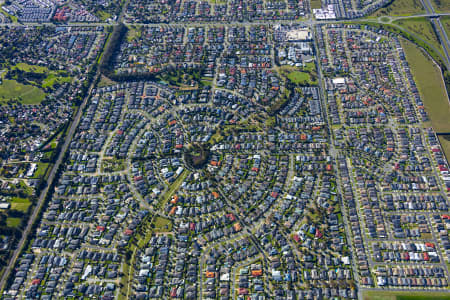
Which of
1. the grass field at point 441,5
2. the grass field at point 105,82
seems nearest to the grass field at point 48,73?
the grass field at point 105,82

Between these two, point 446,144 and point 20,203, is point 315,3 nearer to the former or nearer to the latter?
point 446,144

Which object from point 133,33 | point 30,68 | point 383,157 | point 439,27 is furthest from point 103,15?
point 439,27

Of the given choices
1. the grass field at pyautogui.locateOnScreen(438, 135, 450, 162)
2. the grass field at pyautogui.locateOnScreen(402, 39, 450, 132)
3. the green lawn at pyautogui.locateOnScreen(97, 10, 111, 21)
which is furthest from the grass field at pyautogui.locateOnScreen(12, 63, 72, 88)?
the grass field at pyautogui.locateOnScreen(438, 135, 450, 162)

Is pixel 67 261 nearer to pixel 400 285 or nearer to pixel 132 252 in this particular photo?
pixel 132 252

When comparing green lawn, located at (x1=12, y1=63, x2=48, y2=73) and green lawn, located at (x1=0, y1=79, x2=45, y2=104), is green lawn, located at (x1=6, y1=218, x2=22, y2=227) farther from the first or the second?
green lawn, located at (x1=12, y1=63, x2=48, y2=73)

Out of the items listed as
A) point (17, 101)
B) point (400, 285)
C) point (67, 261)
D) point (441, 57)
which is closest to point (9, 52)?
point (17, 101)

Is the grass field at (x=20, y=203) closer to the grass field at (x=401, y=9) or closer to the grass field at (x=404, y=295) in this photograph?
the grass field at (x=404, y=295)
